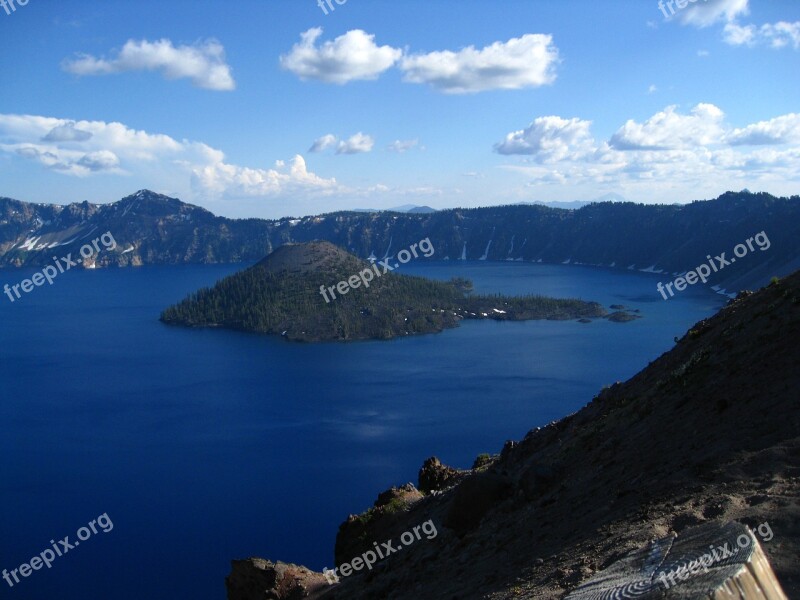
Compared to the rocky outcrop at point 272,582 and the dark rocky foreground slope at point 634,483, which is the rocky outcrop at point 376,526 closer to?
the dark rocky foreground slope at point 634,483

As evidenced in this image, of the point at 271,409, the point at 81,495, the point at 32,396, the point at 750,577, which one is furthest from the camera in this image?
the point at 32,396

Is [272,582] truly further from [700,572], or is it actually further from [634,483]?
[700,572]

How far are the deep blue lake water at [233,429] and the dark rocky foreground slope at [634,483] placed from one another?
40.0m

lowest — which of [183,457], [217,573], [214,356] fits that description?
[217,573]

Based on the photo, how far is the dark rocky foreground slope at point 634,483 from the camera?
39.5ft

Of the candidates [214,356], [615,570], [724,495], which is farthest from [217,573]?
[214,356]

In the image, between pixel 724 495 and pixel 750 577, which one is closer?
pixel 750 577

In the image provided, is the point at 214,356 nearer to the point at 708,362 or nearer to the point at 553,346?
the point at 553,346

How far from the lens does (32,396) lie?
11475cm

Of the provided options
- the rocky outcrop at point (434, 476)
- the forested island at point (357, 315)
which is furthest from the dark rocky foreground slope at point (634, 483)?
the forested island at point (357, 315)

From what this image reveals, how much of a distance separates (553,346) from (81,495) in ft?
340

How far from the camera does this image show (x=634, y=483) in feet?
50.6

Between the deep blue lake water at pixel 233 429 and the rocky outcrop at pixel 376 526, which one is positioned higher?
the rocky outcrop at pixel 376 526

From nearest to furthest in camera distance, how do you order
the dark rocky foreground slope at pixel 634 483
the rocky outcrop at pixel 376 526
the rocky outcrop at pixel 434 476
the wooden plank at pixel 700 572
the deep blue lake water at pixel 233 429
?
the wooden plank at pixel 700 572, the dark rocky foreground slope at pixel 634 483, the rocky outcrop at pixel 376 526, the rocky outcrop at pixel 434 476, the deep blue lake water at pixel 233 429
